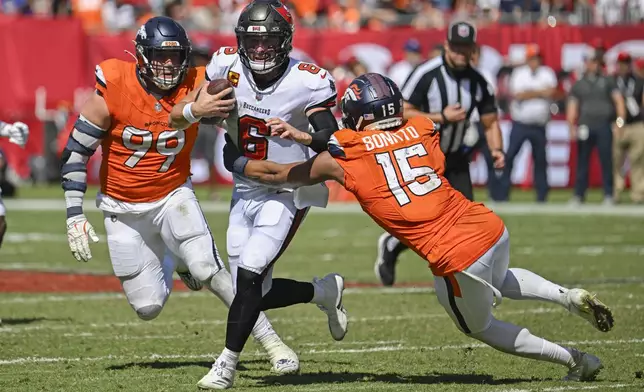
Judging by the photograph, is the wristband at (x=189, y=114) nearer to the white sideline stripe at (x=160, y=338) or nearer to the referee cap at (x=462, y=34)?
the white sideline stripe at (x=160, y=338)

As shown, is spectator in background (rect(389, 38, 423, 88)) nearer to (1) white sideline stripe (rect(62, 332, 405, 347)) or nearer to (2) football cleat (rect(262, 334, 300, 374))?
(1) white sideline stripe (rect(62, 332, 405, 347))

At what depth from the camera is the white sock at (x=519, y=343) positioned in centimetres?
563

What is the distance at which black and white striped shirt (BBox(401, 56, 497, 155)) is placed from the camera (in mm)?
9047

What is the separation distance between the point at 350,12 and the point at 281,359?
15.5 metres

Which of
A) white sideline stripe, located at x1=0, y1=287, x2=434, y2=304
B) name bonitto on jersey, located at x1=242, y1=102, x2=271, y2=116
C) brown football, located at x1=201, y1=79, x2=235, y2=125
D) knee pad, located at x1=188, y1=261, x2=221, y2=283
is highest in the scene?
brown football, located at x1=201, y1=79, x2=235, y2=125

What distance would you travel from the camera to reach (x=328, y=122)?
6.07m

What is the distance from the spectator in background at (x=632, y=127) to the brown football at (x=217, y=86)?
12.0 m

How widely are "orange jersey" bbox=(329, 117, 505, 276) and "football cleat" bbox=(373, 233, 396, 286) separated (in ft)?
12.0

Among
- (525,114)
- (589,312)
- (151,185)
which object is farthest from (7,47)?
(589,312)

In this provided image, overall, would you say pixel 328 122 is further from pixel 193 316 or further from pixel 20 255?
pixel 20 255

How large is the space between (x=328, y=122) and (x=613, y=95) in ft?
37.4

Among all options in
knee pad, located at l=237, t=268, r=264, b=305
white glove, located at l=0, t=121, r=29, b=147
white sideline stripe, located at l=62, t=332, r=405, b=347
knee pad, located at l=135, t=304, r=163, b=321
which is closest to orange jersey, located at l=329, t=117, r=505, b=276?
knee pad, located at l=237, t=268, r=264, b=305

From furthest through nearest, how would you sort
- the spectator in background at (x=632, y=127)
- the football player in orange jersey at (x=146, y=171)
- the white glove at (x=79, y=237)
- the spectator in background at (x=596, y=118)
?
the spectator in background at (x=632, y=127), the spectator in background at (x=596, y=118), the football player in orange jersey at (x=146, y=171), the white glove at (x=79, y=237)

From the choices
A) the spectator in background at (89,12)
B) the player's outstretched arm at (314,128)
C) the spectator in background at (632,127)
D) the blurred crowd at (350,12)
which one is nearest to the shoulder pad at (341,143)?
the player's outstretched arm at (314,128)
